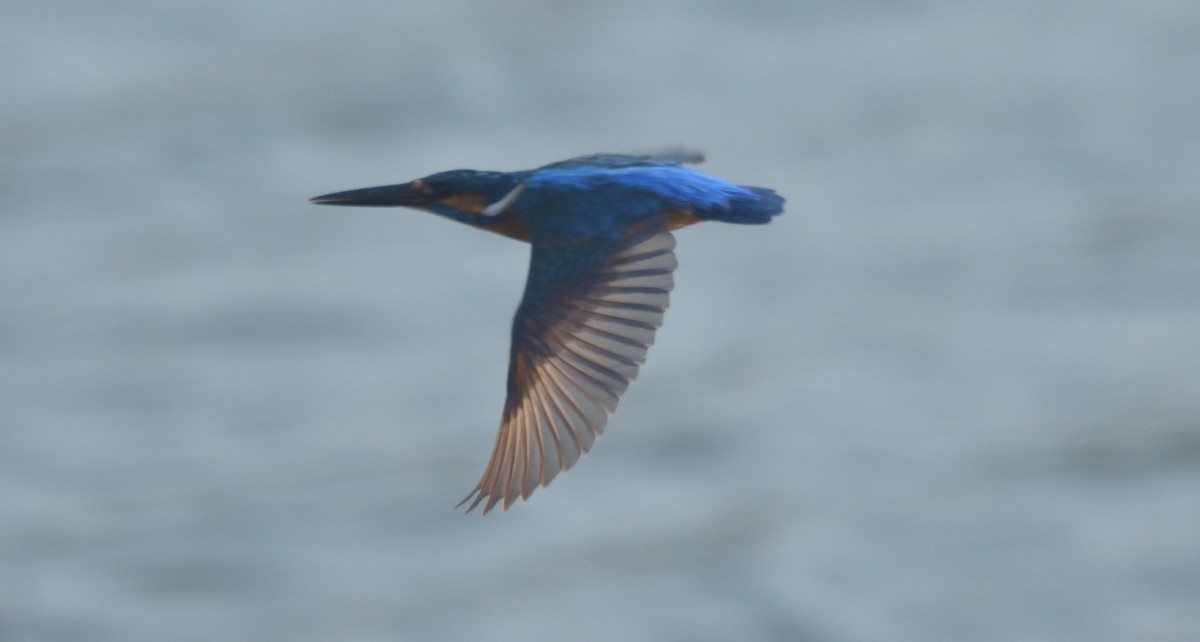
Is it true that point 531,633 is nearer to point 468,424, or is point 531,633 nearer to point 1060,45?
point 468,424

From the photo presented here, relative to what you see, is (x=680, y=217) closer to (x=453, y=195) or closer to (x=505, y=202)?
Answer: (x=505, y=202)

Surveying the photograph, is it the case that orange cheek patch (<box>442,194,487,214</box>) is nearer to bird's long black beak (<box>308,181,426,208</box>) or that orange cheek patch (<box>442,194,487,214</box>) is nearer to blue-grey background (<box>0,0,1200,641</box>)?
bird's long black beak (<box>308,181,426,208</box>)

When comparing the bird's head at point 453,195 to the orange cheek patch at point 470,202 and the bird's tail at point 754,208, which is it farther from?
the bird's tail at point 754,208

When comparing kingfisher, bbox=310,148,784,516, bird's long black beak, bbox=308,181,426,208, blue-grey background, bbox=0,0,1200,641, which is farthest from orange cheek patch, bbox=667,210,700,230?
blue-grey background, bbox=0,0,1200,641

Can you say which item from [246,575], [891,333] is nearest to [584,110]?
[891,333]

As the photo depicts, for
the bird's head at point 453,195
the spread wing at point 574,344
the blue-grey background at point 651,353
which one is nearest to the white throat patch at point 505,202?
the bird's head at point 453,195

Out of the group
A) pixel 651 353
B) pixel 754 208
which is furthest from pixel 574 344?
pixel 651 353

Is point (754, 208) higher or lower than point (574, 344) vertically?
higher

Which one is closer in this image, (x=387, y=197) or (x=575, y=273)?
(x=575, y=273)
